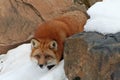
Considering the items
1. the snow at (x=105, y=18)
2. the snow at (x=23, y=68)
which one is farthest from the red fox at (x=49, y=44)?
the snow at (x=105, y=18)

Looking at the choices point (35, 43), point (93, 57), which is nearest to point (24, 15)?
point (35, 43)

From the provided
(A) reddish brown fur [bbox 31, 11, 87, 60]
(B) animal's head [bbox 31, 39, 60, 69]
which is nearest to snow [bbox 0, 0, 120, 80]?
(B) animal's head [bbox 31, 39, 60, 69]

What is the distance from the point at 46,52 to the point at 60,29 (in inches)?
23.6

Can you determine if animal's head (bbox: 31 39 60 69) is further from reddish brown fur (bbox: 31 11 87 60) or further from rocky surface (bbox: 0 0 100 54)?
rocky surface (bbox: 0 0 100 54)

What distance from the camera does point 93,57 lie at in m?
5.58

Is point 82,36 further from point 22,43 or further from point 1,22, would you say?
point 1,22

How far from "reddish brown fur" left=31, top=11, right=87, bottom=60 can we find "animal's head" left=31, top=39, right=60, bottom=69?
67mm

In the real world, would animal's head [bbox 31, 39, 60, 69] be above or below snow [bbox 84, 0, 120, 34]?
below

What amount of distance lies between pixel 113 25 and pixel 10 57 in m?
2.85

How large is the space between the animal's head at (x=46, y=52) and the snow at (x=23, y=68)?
14 cm

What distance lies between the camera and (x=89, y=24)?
244 inches

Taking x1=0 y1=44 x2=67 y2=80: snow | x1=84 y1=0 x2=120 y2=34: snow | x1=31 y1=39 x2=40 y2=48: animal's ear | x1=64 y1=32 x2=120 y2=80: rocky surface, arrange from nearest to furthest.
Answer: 1. x1=64 y1=32 x2=120 y2=80: rocky surface
2. x1=84 y1=0 x2=120 y2=34: snow
3. x1=0 y1=44 x2=67 y2=80: snow
4. x1=31 y1=39 x2=40 y2=48: animal's ear

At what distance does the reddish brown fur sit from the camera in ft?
22.7

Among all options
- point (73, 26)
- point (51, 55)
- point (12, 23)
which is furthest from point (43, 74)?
point (12, 23)
